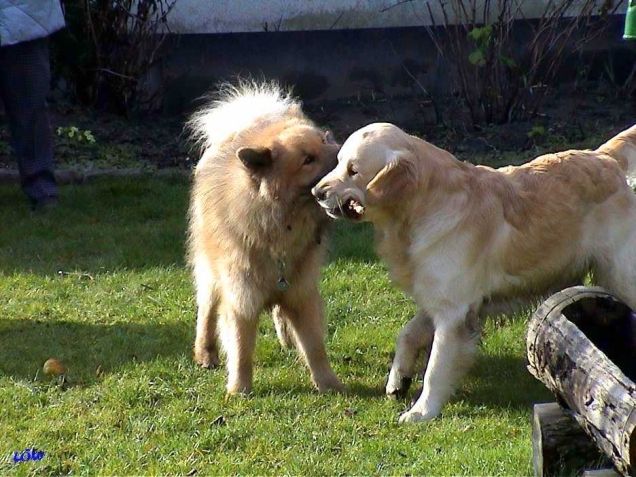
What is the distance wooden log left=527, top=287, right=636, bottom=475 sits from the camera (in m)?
3.30

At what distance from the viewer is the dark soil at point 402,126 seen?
9.06 metres

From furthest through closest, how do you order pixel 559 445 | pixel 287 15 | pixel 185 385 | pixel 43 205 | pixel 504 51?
pixel 287 15
pixel 504 51
pixel 43 205
pixel 185 385
pixel 559 445

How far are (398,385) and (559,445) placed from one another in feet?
3.74

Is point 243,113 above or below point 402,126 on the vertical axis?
above

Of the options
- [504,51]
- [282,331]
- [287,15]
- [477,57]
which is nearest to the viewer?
[282,331]

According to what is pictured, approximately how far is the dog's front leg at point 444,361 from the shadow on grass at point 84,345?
4.98 ft

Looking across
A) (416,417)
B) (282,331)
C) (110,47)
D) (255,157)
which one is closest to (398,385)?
(416,417)

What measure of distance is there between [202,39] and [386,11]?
1.80 meters

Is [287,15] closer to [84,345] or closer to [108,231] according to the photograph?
[108,231]

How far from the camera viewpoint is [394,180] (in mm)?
4504

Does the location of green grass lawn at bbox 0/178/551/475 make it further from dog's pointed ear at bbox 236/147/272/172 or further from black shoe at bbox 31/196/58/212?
dog's pointed ear at bbox 236/147/272/172

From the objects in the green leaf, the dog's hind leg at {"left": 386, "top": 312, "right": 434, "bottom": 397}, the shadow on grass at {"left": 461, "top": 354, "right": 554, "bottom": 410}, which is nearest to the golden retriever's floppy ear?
the dog's hind leg at {"left": 386, "top": 312, "right": 434, "bottom": 397}

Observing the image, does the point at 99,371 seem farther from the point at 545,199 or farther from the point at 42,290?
the point at 545,199

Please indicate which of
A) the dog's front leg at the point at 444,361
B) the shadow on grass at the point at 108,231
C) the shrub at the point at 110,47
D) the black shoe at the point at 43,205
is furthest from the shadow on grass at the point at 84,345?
the shrub at the point at 110,47
